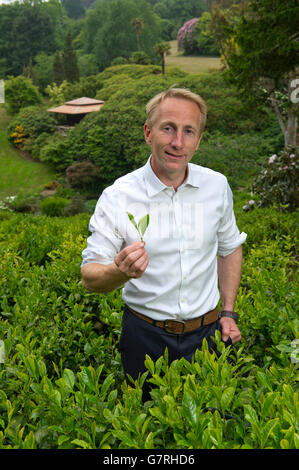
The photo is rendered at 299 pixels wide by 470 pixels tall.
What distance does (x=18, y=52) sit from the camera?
2044 inches

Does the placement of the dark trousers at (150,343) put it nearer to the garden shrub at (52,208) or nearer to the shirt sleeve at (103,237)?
the shirt sleeve at (103,237)

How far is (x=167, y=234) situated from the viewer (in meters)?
1.85

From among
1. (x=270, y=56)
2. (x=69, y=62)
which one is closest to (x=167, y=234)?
(x=270, y=56)

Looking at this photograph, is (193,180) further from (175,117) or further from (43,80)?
(43,80)

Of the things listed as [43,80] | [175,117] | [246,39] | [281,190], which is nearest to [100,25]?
[43,80]

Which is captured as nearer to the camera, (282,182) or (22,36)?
(282,182)

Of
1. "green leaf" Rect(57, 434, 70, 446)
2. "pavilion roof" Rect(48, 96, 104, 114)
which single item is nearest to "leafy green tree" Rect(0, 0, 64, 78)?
"pavilion roof" Rect(48, 96, 104, 114)

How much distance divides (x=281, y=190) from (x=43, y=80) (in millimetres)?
42878

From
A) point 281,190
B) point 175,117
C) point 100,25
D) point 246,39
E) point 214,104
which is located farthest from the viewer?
point 100,25

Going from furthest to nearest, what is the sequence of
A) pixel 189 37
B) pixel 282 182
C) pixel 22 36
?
pixel 22 36 < pixel 189 37 < pixel 282 182

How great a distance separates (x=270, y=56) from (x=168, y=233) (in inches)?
418

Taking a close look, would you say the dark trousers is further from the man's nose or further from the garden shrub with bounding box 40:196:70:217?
the garden shrub with bounding box 40:196:70:217

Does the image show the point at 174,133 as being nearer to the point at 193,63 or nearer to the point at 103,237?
the point at 103,237

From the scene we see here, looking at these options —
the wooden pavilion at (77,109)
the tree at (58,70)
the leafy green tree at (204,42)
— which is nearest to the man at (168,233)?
the wooden pavilion at (77,109)
